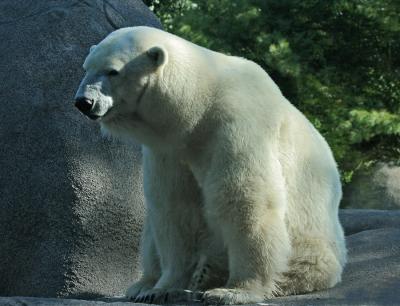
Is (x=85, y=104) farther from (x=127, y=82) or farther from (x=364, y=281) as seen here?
(x=364, y=281)

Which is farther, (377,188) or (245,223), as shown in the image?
(377,188)

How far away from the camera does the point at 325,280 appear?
4156 mm

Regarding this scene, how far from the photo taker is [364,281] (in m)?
4.40

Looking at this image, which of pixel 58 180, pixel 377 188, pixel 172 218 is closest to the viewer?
pixel 172 218

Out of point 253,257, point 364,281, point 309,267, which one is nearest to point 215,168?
point 253,257

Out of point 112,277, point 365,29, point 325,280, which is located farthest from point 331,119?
point 325,280

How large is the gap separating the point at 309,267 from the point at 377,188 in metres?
9.70

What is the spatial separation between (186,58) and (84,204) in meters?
1.85

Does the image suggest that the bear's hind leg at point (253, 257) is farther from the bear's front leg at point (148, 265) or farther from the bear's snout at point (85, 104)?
the bear's snout at point (85, 104)

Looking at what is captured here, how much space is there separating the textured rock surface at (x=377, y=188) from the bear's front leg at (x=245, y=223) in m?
9.89

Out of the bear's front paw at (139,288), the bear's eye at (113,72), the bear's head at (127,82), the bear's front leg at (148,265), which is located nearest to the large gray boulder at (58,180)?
the bear's front leg at (148,265)

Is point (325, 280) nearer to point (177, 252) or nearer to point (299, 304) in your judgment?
point (299, 304)

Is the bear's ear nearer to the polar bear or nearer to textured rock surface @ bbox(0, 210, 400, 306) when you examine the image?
the polar bear

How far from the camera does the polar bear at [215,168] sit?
3719 mm
